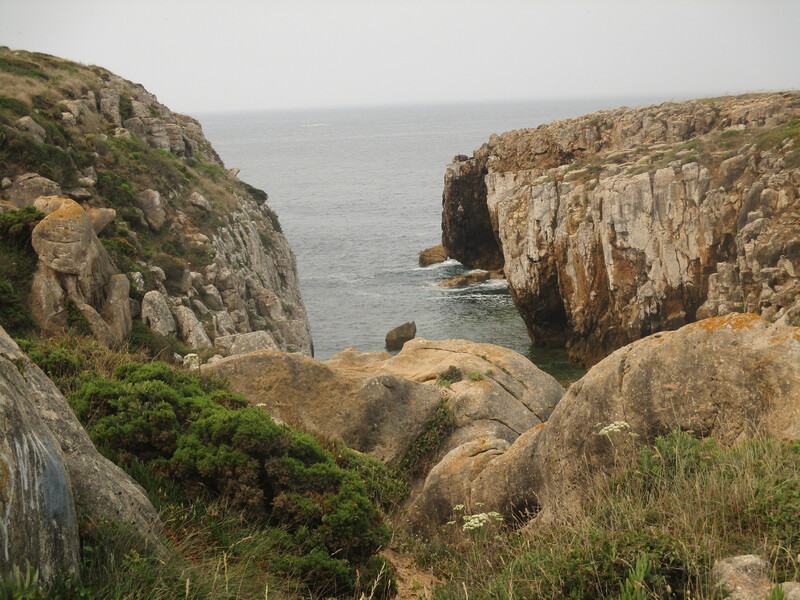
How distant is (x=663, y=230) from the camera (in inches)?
1431

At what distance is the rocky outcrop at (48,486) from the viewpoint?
16.8 ft

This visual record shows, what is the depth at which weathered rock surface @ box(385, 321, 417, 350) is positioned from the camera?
149 ft

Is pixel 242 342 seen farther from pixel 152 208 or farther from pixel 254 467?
pixel 254 467

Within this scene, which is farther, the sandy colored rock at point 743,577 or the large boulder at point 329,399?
the large boulder at point 329,399

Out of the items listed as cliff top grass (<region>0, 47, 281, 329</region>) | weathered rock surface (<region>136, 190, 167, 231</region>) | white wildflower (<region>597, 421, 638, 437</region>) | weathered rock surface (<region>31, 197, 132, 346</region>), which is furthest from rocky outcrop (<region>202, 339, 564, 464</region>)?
weathered rock surface (<region>136, 190, 167, 231</region>)

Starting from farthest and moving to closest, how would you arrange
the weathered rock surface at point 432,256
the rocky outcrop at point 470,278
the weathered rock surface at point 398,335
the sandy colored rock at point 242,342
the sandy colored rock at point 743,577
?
1. the weathered rock surface at point 432,256
2. the rocky outcrop at point 470,278
3. the weathered rock surface at point 398,335
4. the sandy colored rock at point 242,342
5. the sandy colored rock at point 743,577

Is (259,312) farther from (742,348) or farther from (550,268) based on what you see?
(742,348)

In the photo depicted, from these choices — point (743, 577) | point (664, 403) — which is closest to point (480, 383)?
point (664, 403)

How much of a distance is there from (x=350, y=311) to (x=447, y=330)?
9380 mm

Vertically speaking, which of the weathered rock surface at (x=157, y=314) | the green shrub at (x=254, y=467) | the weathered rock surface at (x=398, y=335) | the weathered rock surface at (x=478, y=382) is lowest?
the weathered rock surface at (x=398, y=335)

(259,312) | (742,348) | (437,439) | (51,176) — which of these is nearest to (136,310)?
(51,176)

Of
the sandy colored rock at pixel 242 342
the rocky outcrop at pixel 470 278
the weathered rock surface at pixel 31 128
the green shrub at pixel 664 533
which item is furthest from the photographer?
the rocky outcrop at pixel 470 278

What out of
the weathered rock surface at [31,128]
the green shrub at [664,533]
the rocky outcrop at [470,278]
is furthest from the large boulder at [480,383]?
the rocky outcrop at [470,278]

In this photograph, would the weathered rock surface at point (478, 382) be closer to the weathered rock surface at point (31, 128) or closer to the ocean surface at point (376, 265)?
the weathered rock surface at point (31, 128)
